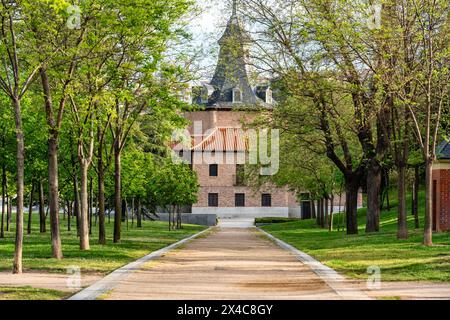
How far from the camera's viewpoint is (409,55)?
1101 inches

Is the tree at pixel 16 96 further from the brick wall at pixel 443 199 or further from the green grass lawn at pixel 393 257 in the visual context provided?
the brick wall at pixel 443 199

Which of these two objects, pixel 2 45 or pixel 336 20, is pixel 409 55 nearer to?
pixel 336 20

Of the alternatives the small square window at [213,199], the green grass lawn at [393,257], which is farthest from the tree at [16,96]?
the small square window at [213,199]

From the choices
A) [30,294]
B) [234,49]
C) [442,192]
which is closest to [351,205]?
[442,192]

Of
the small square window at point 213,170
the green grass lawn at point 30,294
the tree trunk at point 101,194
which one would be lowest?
the green grass lawn at point 30,294

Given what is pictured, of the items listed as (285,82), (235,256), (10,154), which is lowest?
(235,256)

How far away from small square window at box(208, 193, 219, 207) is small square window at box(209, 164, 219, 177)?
7.49 feet

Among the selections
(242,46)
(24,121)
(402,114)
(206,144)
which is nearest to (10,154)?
(24,121)

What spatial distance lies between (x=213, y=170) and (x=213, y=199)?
333 cm

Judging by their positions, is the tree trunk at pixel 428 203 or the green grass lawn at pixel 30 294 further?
the tree trunk at pixel 428 203

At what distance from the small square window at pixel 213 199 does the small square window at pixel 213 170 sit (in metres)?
2.28

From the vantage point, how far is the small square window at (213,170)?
313 feet
